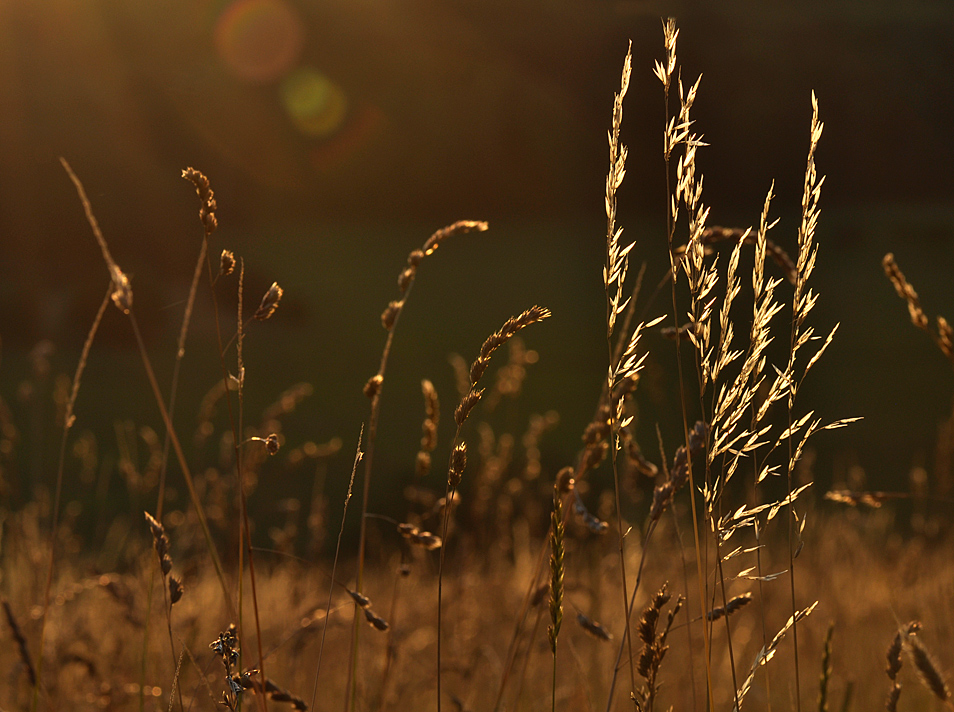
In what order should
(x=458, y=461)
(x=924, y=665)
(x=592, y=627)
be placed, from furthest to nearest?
(x=592, y=627) → (x=458, y=461) → (x=924, y=665)

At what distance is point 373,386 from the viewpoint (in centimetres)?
146

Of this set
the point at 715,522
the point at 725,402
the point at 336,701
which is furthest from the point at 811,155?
the point at 336,701

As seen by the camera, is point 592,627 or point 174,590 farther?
point 592,627

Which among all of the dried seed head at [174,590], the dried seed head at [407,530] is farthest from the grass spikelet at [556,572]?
the dried seed head at [174,590]

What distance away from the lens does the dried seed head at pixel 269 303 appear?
132cm

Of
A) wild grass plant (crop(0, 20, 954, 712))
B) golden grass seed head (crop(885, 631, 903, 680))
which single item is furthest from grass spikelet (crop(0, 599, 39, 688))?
golden grass seed head (crop(885, 631, 903, 680))

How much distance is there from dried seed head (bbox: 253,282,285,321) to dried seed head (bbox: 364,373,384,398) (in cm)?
23

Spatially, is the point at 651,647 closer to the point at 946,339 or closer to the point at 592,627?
the point at 592,627

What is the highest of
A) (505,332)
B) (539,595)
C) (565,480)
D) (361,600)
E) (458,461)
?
(505,332)

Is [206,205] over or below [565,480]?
over

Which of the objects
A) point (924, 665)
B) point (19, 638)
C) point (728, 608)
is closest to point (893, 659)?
point (728, 608)

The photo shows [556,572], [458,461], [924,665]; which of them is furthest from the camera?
[458,461]

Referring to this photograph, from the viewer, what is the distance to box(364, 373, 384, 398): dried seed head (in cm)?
146

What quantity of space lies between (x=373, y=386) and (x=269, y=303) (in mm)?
252
